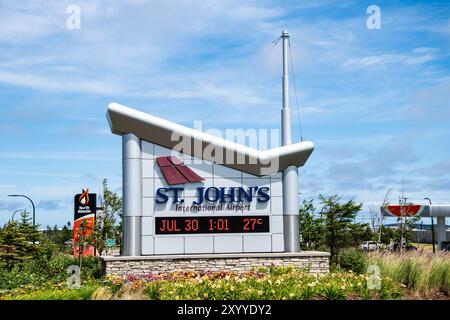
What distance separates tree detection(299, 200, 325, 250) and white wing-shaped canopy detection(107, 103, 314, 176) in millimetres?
7075

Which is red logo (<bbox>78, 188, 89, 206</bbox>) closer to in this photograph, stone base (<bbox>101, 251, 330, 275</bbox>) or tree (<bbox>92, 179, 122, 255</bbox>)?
tree (<bbox>92, 179, 122, 255</bbox>)

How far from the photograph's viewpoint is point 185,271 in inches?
872

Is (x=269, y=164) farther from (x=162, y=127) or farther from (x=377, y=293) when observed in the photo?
(x=377, y=293)

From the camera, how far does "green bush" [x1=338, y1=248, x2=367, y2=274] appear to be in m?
23.2

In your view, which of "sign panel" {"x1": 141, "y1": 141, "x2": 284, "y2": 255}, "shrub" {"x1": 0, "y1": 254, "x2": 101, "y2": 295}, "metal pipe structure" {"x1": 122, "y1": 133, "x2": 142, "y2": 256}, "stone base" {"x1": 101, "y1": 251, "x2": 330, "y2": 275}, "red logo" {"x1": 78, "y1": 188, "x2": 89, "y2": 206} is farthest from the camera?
"red logo" {"x1": 78, "y1": 188, "x2": 89, "y2": 206}

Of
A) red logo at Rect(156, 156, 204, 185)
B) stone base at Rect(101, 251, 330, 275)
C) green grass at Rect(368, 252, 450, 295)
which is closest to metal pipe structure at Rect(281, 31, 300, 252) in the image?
stone base at Rect(101, 251, 330, 275)

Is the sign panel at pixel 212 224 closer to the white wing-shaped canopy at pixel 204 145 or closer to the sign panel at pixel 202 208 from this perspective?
the sign panel at pixel 202 208

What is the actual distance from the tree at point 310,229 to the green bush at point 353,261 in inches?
188

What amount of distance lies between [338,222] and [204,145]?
9.62 m

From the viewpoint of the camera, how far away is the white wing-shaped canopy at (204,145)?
22.5m

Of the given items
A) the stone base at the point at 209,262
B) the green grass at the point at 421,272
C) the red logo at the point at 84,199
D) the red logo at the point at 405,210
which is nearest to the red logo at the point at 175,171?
the stone base at the point at 209,262

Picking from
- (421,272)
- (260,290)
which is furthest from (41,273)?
(421,272)
